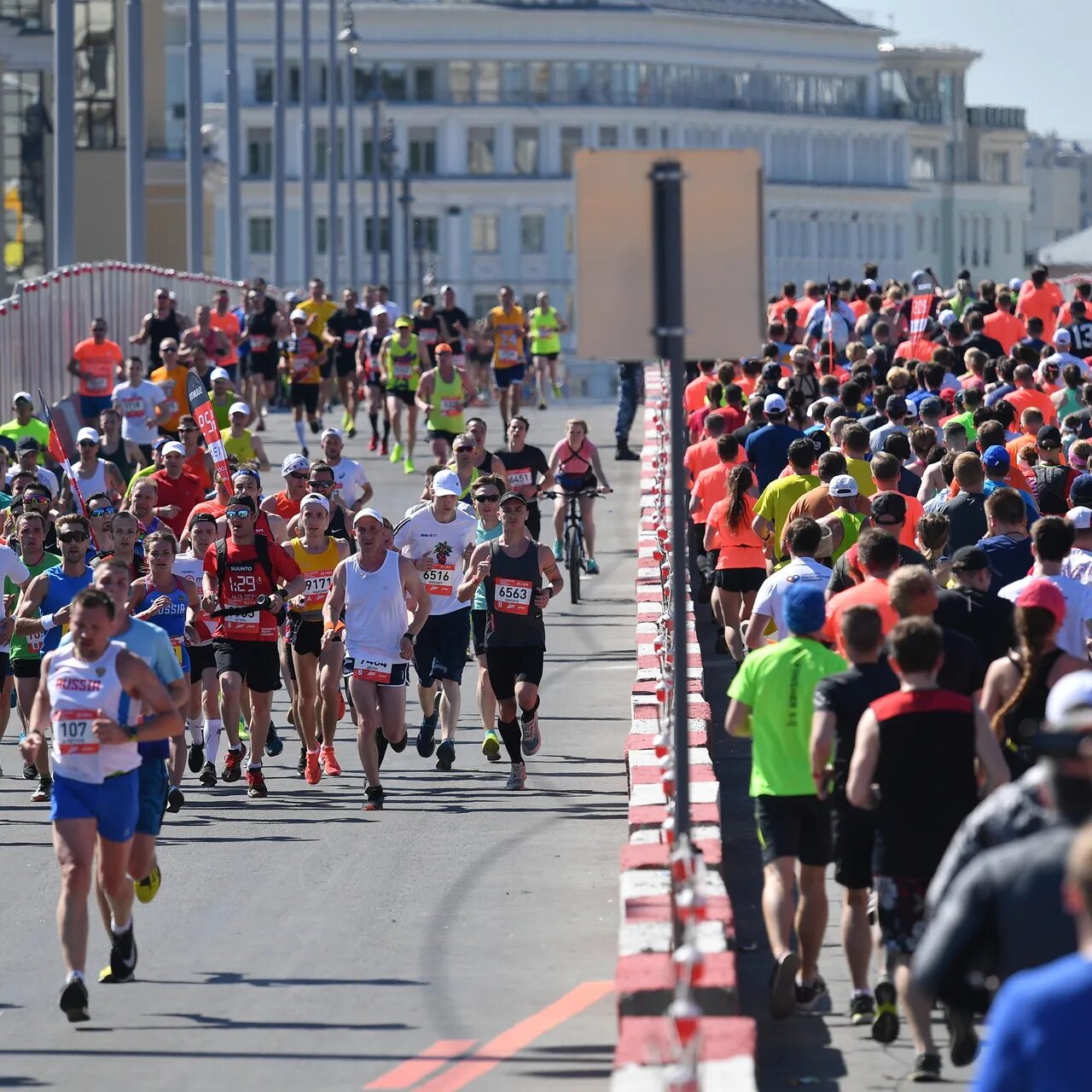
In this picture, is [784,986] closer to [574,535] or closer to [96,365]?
[574,535]

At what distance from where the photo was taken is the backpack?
54.1 ft

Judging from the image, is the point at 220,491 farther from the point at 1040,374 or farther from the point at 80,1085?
the point at 80,1085

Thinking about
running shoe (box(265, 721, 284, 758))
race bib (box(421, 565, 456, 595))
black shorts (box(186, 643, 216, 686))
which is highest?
race bib (box(421, 565, 456, 595))

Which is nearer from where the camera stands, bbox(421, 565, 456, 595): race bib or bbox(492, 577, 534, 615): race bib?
A: bbox(492, 577, 534, 615): race bib

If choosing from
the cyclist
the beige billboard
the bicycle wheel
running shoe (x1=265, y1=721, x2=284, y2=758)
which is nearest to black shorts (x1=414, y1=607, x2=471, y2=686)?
running shoe (x1=265, y1=721, x2=284, y2=758)

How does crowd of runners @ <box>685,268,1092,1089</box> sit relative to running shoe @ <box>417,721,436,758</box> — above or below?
above

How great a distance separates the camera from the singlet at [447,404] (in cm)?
2961

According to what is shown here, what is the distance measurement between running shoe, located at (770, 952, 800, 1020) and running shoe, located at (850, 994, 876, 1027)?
0.23m

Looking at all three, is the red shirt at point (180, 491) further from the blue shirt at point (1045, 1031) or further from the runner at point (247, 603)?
the blue shirt at point (1045, 1031)

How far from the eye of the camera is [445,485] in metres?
17.9

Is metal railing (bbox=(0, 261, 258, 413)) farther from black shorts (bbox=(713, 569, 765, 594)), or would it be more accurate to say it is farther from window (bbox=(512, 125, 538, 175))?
window (bbox=(512, 125, 538, 175))

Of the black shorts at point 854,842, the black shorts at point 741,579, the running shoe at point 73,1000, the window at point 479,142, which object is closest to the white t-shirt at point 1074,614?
the black shorts at point 854,842

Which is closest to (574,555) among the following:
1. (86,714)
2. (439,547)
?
(439,547)

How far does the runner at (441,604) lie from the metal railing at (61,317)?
44.9 ft
